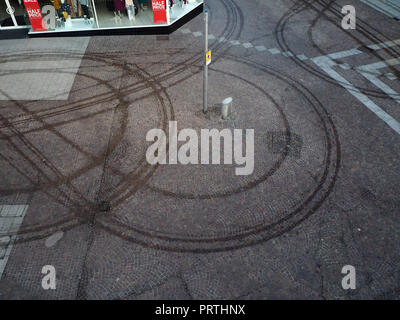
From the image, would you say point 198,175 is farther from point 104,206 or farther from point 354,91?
point 354,91

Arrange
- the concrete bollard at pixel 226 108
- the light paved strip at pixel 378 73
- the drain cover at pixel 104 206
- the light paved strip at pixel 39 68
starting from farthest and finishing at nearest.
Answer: the light paved strip at pixel 39 68 < the light paved strip at pixel 378 73 < the concrete bollard at pixel 226 108 < the drain cover at pixel 104 206

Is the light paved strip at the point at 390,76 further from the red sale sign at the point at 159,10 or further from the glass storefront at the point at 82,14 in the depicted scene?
the red sale sign at the point at 159,10

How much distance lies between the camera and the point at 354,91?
501 inches

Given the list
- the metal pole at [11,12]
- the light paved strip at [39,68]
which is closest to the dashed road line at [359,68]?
the light paved strip at [39,68]

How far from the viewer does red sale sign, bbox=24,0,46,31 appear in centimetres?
1553

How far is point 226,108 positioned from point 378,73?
7209 mm

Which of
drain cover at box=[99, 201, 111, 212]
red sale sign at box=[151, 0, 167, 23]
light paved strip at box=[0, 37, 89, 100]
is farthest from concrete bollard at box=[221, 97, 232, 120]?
red sale sign at box=[151, 0, 167, 23]

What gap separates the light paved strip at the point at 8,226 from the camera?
311 inches

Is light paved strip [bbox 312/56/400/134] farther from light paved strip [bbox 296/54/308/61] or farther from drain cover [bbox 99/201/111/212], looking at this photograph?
drain cover [bbox 99/201/111/212]

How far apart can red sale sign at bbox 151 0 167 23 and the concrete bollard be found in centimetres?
770

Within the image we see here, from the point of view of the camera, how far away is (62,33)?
1619cm

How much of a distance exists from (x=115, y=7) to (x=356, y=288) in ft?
52.1

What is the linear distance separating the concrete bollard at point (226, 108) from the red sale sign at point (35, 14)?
10943 mm

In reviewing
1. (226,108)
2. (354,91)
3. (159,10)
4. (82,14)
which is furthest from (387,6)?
(82,14)
